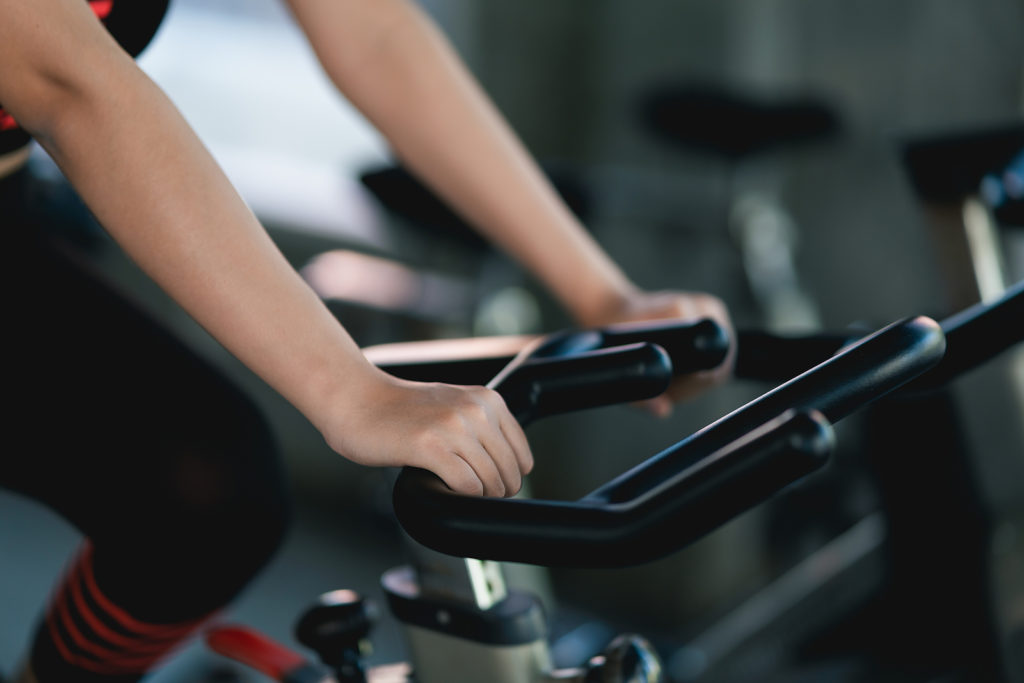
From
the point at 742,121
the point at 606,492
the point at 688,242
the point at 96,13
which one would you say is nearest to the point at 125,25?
the point at 96,13

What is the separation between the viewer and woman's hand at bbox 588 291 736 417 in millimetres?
758

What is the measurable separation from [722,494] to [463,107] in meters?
0.60

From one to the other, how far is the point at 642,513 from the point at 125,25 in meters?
0.70

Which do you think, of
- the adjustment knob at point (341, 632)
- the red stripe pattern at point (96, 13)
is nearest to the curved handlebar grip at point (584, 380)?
the adjustment knob at point (341, 632)

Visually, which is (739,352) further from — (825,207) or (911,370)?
(825,207)

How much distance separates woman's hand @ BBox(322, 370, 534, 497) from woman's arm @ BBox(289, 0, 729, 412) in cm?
36

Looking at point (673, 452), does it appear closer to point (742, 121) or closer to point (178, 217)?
point (178, 217)

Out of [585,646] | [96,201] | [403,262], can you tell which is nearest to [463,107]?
[96,201]

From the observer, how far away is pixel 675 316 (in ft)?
2.73

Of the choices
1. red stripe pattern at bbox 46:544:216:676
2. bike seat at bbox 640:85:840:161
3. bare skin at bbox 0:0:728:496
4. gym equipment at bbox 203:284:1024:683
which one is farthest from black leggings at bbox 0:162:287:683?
bike seat at bbox 640:85:840:161

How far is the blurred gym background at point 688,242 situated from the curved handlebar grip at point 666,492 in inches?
35.9

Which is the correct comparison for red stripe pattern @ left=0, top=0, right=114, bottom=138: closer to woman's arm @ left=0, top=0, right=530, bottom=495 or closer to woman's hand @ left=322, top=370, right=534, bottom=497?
woman's arm @ left=0, top=0, right=530, bottom=495

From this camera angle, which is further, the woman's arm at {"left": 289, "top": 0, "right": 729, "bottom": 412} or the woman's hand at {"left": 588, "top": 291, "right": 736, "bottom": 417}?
the woman's arm at {"left": 289, "top": 0, "right": 729, "bottom": 412}

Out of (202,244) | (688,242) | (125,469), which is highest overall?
(202,244)
